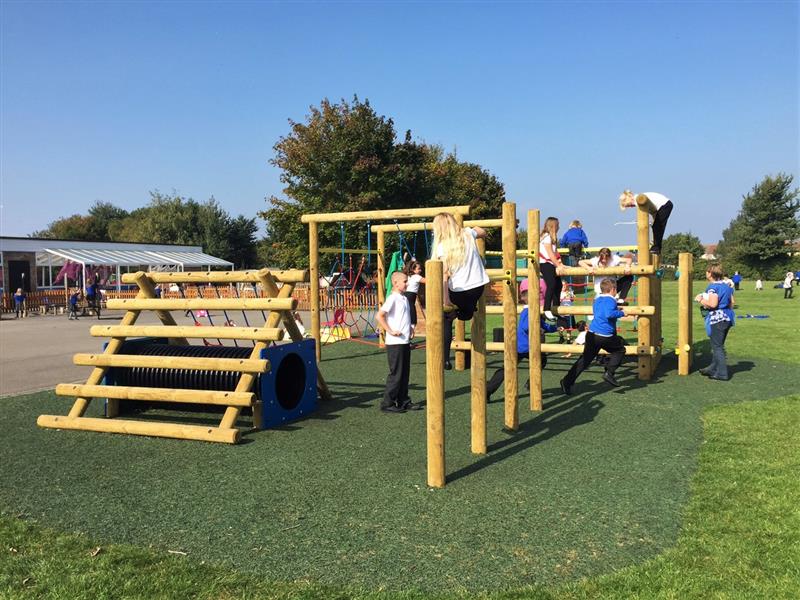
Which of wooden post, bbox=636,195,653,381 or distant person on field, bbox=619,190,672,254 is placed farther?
wooden post, bbox=636,195,653,381

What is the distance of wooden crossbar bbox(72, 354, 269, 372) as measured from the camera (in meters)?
6.14

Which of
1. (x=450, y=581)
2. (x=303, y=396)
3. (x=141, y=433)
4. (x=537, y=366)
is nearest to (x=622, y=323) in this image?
(x=537, y=366)

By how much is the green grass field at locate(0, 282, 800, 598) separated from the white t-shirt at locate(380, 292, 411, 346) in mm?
897

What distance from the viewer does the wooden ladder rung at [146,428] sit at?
5.84m

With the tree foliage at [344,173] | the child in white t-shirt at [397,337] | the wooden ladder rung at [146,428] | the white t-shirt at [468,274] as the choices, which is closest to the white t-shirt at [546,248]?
the child in white t-shirt at [397,337]

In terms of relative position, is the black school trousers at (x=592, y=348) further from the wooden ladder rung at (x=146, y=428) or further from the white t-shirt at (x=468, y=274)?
the wooden ladder rung at (x=146, y=428)

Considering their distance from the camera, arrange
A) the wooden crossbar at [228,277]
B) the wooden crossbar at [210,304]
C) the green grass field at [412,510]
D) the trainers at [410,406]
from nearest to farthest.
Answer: the green grass field at [412,510]
the wooden crossbar at [210,304]
the wooden crossbar at [228,277]
the trainers at [410,406]

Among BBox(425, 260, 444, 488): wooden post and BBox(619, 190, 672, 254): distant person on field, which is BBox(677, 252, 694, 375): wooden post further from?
BBox(425, 260, 444, 488): wooden post

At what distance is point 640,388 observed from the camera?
834 centimetres

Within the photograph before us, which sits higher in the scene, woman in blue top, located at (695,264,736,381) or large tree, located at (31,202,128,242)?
large tree, located at (31,202,128,242)

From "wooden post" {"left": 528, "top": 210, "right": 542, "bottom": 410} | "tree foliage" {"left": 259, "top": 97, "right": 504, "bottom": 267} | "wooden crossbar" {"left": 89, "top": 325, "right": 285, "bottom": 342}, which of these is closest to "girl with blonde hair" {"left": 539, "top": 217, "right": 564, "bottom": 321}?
"wooden post" {"left": 528, "top": 210, "right": 542, "bottom": 410}

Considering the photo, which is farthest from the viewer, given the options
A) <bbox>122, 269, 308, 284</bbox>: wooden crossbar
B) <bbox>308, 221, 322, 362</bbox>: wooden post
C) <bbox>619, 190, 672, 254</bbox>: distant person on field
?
<bbox>308, 221, 322, 362</bbox>: wooden post

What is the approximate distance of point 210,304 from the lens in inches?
261

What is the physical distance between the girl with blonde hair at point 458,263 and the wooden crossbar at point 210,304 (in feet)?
6.55
